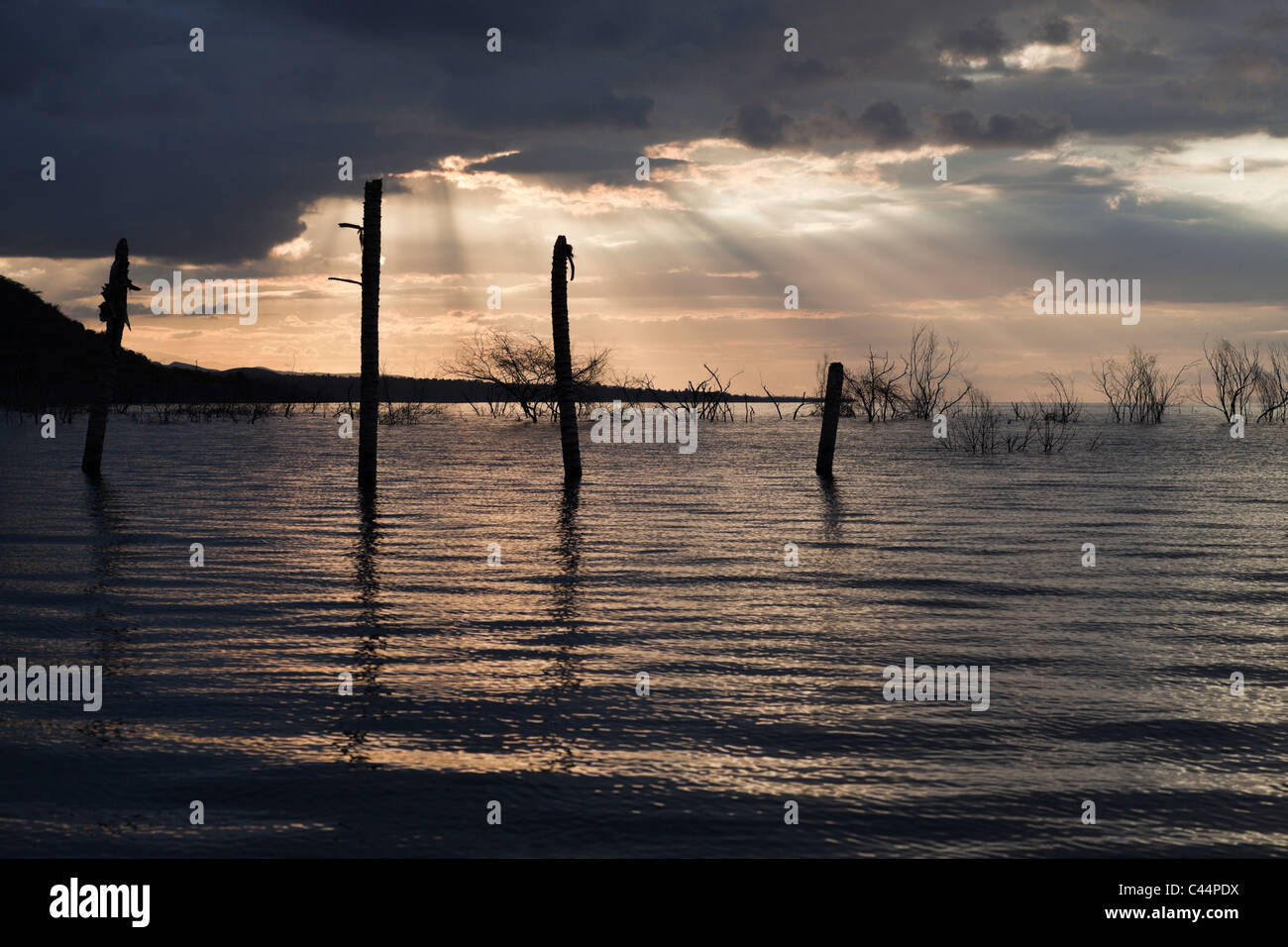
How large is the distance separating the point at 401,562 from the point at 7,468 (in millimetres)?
18070

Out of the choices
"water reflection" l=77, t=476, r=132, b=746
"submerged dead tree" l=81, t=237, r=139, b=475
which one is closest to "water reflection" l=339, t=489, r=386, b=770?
"water reflection" l=77, t=476, r=132, b=746

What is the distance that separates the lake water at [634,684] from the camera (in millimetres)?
4434

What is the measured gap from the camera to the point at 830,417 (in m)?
24.4

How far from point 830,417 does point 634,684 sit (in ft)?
60.7

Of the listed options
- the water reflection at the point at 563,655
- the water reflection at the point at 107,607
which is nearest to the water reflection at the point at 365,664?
the water reflection at the point at 563,655

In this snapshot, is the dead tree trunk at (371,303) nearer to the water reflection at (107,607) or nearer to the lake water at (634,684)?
the lake water at (634,684)

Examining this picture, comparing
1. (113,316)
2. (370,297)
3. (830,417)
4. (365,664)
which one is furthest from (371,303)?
(365,664)

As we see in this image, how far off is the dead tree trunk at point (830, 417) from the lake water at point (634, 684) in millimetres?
7501

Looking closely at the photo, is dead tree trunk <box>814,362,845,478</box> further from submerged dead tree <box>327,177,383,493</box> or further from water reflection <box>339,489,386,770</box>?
water reflection <box>339,489,386,770</box>

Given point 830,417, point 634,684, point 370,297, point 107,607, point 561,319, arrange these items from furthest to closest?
point 830,417 < point 561,319 < point 370,297 < point 107,607 < point 634,684

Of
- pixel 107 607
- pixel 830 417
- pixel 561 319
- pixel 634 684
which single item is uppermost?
pixel 561 319

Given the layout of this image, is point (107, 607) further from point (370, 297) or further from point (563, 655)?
point (370, 297)
